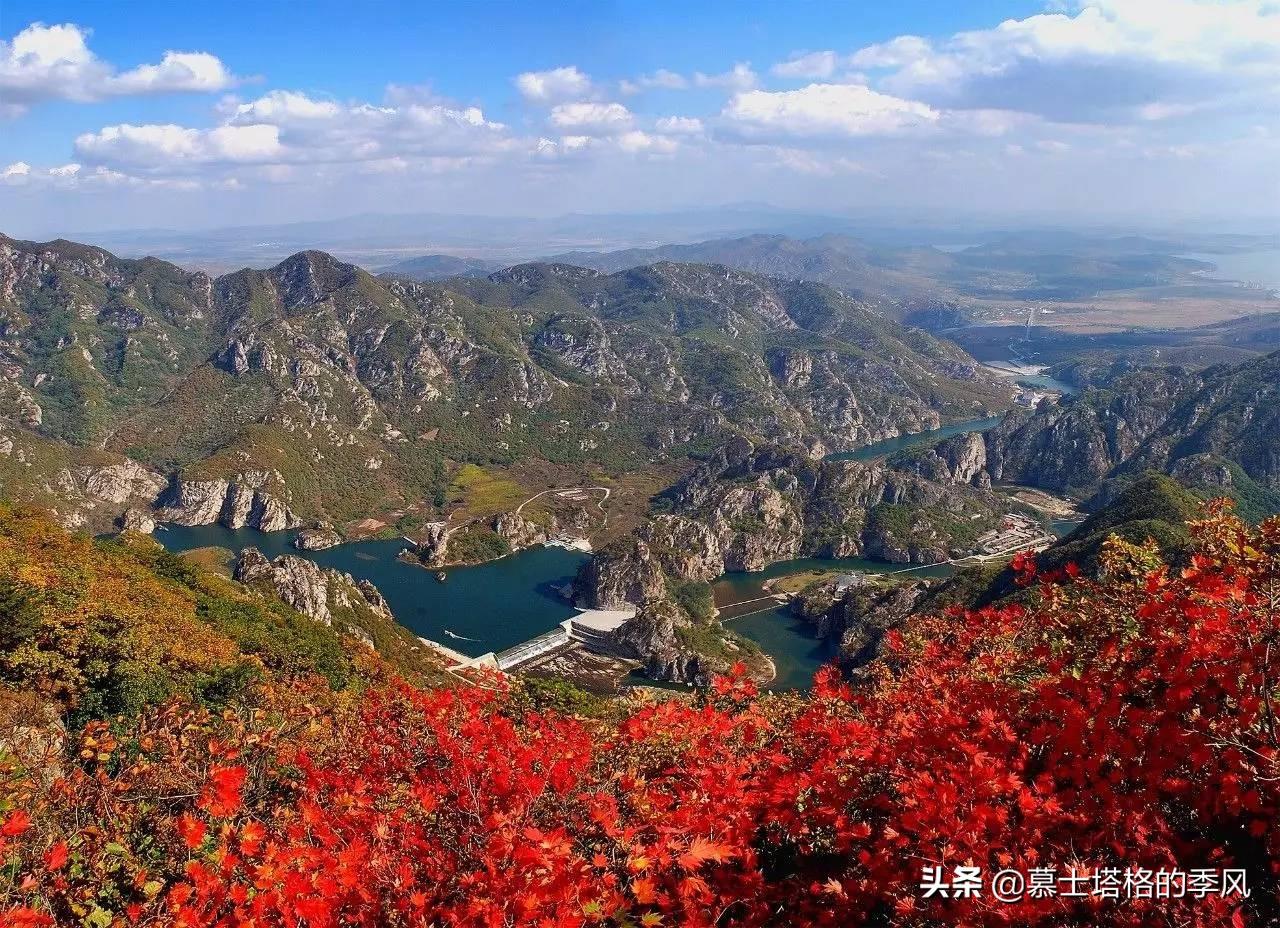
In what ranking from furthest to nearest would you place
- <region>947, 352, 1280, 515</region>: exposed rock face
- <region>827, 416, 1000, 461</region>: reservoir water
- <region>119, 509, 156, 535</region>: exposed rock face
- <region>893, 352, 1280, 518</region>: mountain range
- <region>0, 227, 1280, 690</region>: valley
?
<region>827, 416, 1000, 461</region>: reservoir water < <region>947, 352, 1280, 515</region>: exposed rock face < <region>893, 352, 1280, 518</region>: mountain range < <region>119, 509, 156, 535</region>: exposed rock face < <region>0, 227, 1280, 690</region>: valley

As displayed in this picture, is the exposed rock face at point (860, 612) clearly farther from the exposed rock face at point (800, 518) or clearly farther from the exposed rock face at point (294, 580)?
the exposed rock face at point (294, 580)

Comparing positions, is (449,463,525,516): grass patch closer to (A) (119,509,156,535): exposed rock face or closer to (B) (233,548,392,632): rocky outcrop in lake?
(A) (119,509,156,535): exposed rock face

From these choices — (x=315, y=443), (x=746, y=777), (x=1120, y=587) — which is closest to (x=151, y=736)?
(x=746, y=777)

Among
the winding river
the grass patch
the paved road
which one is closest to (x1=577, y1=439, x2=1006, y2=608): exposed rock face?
the winding river

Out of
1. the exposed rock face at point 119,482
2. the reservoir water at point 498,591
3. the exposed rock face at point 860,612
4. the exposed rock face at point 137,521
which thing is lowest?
the reservoir water at point 498,591

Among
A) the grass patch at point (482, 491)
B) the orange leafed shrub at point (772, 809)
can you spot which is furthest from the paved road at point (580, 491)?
the orange leafed shrub at point (772, 809)
